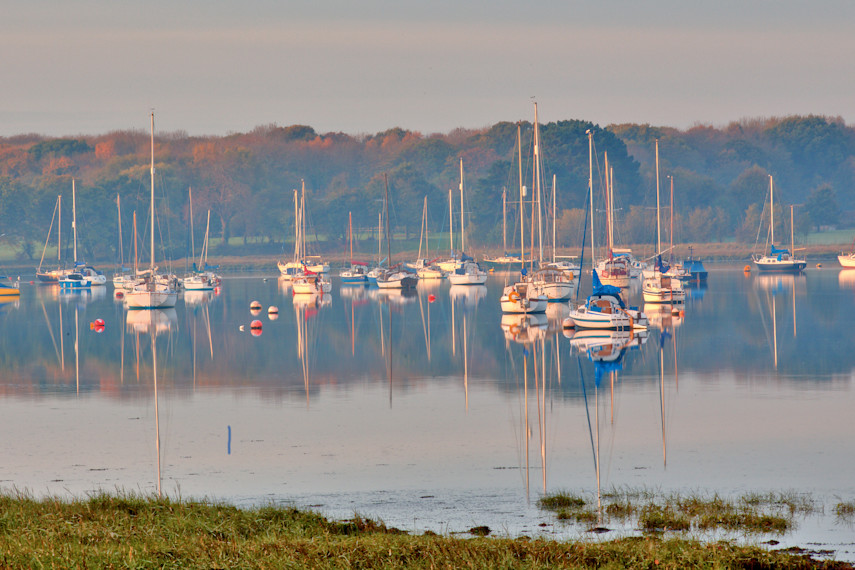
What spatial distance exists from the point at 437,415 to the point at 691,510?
12815 mm

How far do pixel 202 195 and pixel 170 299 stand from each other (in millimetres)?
115609

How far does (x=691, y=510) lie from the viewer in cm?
1858

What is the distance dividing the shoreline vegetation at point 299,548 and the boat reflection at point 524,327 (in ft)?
116

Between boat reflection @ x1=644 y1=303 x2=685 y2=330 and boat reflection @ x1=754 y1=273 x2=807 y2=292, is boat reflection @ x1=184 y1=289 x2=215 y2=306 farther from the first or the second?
boat reflection @ x1=754 y1=273 x2=807 y2=292

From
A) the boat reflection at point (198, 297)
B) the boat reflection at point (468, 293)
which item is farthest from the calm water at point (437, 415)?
the boat reflection at point (198, 297)

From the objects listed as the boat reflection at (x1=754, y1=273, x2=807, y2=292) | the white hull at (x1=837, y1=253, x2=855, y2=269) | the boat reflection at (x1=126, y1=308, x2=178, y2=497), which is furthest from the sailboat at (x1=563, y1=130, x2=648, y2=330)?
the white hull at (x1=837, y1=253, x2=855, y2=269)

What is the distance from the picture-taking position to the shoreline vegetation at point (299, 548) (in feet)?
43.9

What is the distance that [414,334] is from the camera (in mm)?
57188

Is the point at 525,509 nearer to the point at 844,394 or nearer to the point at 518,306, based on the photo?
the point at 844,394

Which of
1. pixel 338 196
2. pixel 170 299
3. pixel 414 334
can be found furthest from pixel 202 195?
pixel 414 334

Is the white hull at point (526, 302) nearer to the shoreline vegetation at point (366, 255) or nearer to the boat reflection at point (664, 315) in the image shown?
the boat reflection at point (664, 315)

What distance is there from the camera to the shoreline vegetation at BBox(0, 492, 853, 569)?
13383mm

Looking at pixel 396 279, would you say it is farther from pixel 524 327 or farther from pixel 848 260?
pixel 848 260

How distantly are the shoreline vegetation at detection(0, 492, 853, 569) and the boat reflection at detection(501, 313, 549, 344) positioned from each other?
35.4 metres
